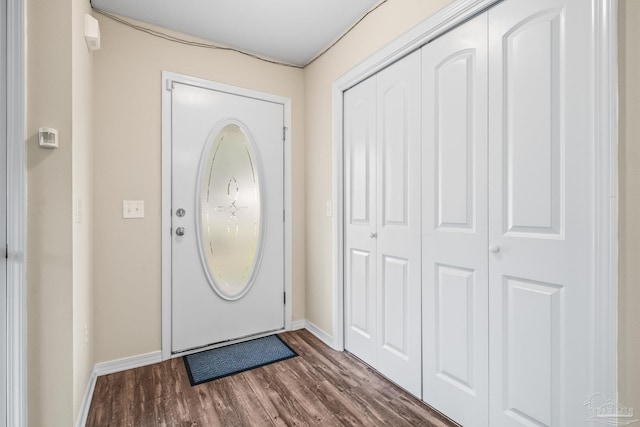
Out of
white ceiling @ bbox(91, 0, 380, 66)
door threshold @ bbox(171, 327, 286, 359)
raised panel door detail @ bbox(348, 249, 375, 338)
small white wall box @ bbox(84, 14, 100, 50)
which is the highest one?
white ceiling @ bbox(91, 0, 380, 66)

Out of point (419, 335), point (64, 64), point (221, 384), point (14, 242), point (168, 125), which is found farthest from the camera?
point (168, 125)

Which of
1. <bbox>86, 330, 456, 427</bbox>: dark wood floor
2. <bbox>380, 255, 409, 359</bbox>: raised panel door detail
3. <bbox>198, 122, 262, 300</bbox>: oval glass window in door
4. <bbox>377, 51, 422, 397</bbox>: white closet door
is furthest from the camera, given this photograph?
<bbox>198, 122, 262, 300</bbox>: oval glass window in door

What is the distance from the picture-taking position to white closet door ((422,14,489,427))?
148cm

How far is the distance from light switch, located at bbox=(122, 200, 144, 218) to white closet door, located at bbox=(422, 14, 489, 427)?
1.94 meters

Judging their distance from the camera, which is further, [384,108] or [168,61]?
[168,61]

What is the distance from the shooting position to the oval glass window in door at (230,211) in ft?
8.10


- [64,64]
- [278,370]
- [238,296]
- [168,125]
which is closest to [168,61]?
[168,125]

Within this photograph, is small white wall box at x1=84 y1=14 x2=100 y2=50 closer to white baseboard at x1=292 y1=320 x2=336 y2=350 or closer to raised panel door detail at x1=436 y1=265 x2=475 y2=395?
raised panel door detail at x1=436 y1=265 x2=475 y2=395

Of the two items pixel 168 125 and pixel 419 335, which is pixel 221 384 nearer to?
pixel 419 335

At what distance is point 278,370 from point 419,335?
3.34 feet

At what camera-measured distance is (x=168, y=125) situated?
2293 millimetres

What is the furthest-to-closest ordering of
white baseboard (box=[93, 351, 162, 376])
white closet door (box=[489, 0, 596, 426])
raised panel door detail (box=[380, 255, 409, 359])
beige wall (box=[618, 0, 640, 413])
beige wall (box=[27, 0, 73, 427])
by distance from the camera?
white baseboard (box=[93, 351, 162, 376]), raised panel door detail (box=[380, 255, 409, 359]), beige wall (box=[27, 0, 73, 427]), white closet door (box=[489, 0, 596, 426]), beige wall (box=[618, 0, 640, 413])

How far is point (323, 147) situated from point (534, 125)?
163cm

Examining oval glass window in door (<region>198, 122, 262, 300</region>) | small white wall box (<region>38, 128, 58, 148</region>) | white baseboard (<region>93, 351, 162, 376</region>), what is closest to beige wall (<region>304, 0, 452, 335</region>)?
oval glass window in door (<region>198, 122, 262, 300</region>)
